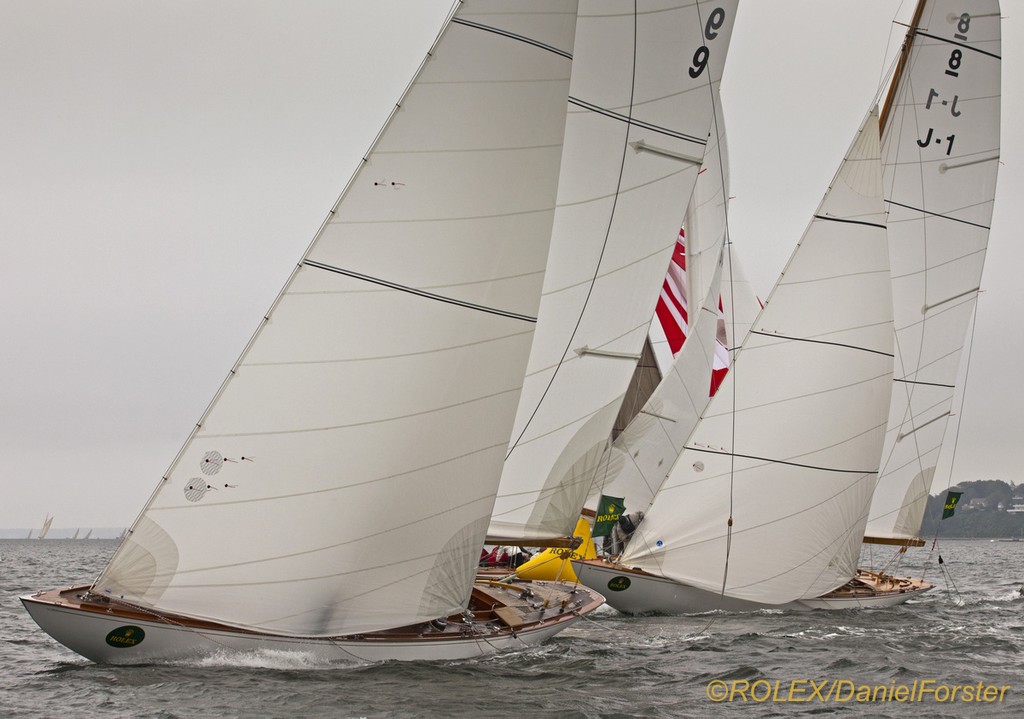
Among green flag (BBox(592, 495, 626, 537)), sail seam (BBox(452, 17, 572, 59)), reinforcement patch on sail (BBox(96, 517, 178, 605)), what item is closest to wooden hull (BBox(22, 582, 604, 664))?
reinforcement patch on sail (BBox(96, 517, 178, 605))

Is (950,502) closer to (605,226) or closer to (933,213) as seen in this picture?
(933,213)

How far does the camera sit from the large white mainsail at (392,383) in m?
12.0

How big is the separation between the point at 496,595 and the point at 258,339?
6.54 m

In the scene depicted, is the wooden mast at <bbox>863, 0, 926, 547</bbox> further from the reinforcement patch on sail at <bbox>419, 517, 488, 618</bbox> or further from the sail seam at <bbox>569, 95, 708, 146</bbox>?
the reinforcement patch on sail at <bbox>419, 517, 488, 618</bbox>

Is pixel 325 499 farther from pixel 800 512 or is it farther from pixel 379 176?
pixel 800 512

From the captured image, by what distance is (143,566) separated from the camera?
12.0 meters

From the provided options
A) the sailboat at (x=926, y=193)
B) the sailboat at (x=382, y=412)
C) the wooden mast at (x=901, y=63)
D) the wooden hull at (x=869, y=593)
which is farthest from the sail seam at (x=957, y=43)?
the sailboat at (x=382, y=412)

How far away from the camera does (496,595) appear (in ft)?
55.2

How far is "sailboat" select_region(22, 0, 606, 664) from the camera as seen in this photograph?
1199 centimetres

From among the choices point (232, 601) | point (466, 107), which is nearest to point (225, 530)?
point (232, 601)

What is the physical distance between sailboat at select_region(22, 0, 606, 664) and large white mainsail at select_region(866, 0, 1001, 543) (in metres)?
12.5

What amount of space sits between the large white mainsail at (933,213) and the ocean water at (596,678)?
23.0 feet

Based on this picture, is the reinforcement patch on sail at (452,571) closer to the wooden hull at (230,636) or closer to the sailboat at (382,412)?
the sailboat at (382,412)

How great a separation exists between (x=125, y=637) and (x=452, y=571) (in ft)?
12.5
